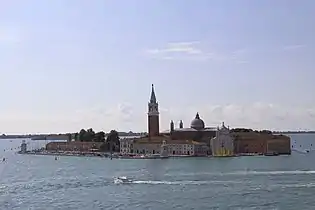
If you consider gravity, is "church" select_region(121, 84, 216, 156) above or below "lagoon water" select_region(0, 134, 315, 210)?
above

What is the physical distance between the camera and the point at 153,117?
40.7 meters

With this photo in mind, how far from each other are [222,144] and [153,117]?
486 cm

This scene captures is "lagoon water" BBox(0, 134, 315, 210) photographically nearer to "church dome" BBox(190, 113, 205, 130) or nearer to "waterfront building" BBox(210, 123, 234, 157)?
"waterfront building" BBox(210, 123, 234, 157)

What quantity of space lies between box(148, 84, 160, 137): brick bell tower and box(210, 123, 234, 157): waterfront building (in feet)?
13.0

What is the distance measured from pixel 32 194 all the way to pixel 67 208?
299 cm

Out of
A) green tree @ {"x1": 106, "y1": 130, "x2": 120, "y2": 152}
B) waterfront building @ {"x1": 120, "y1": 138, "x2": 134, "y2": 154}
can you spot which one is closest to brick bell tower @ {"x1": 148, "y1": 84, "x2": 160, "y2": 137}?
waterfront building @ {"x1": 120, "y1": 138, "x2": 134, "y2": 154}

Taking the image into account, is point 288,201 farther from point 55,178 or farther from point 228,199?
point 55,178

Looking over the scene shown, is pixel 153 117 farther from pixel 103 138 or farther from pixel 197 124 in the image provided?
pixel 103 138

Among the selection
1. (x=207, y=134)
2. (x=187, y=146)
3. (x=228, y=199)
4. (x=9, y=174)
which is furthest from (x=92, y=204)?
(x=207, y=134)

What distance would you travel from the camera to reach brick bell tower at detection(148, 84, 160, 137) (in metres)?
40.3

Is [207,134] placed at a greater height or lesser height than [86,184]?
greater

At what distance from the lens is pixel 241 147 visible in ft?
134

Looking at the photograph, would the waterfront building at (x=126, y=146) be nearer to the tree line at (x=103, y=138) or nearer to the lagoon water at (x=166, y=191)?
the tree line at (x=103, y=138)

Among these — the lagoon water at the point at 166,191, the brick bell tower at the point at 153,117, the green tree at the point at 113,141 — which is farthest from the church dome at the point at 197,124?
the lagoon water at the point at 166,191
